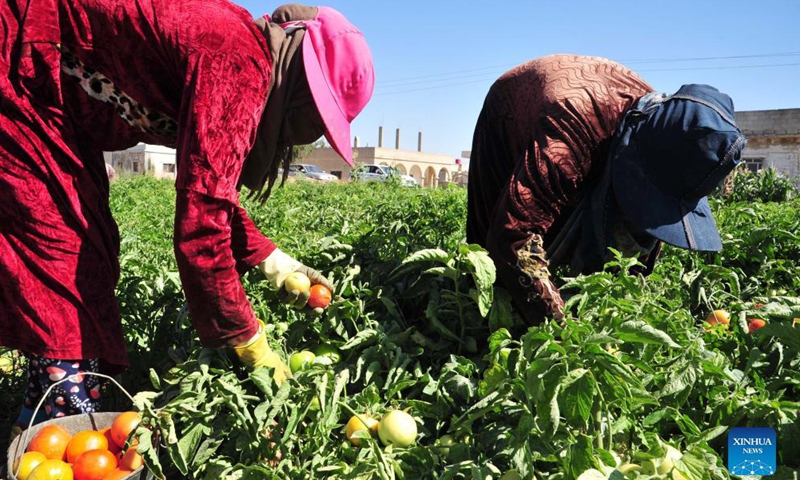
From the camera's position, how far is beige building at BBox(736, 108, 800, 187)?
2306cm

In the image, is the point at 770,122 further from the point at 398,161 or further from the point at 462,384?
the point at 398,161

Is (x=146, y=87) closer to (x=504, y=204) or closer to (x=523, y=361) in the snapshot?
(x=504, y=204)

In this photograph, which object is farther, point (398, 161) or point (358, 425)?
point (398, 161)

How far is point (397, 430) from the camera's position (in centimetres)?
161

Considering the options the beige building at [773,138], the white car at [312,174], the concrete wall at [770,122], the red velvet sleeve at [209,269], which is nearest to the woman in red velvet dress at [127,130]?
the red velvet sleeve at [209,269]

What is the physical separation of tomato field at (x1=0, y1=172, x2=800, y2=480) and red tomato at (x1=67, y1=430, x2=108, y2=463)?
16 centimetres

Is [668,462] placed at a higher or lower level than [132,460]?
higher

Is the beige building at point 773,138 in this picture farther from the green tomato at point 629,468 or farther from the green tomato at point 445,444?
the green tomato at point 629,468

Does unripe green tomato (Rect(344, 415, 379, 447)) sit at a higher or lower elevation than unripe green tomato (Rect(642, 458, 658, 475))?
lower

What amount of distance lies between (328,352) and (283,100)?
0.83 meters

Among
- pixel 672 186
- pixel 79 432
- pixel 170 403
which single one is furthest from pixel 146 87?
pixel 672 186

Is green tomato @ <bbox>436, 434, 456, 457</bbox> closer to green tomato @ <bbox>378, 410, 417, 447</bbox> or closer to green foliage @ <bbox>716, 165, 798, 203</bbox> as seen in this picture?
green tomato @ <bbox>378, 410, 417, 447</bbox>

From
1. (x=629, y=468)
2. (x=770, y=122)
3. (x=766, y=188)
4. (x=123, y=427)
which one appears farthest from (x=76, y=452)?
(x=770, y=122)

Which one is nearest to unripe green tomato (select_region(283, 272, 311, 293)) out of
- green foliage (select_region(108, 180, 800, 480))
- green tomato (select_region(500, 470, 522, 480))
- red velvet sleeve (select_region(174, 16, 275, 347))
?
green foliage (select_region(108, 180, 800, 480))
